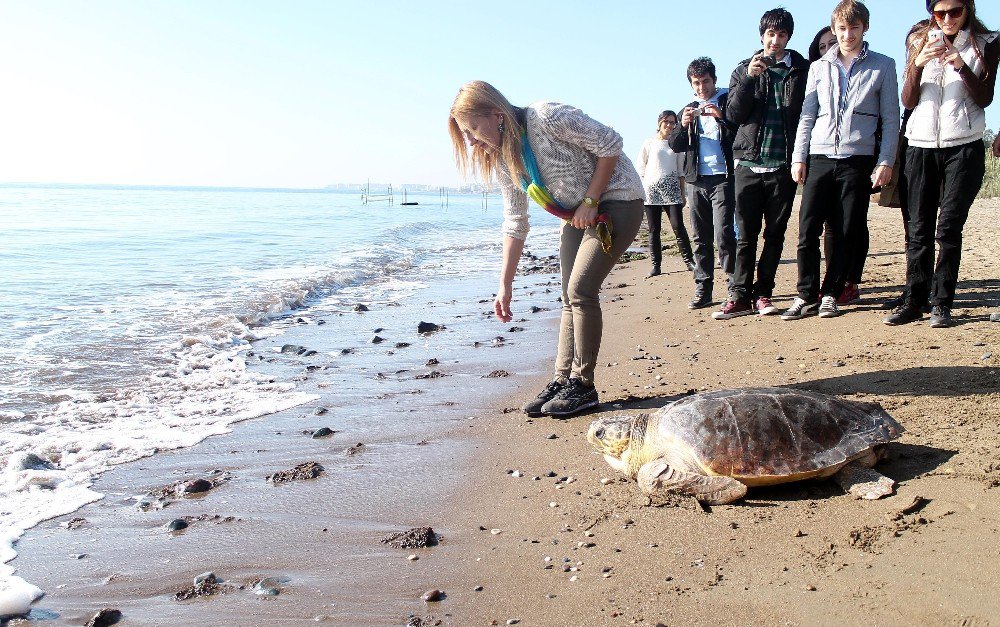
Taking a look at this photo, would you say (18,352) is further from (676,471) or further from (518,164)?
(676,471)

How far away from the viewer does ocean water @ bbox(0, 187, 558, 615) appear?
3959 mm

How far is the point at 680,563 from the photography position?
2.46m

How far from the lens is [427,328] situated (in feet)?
24.0

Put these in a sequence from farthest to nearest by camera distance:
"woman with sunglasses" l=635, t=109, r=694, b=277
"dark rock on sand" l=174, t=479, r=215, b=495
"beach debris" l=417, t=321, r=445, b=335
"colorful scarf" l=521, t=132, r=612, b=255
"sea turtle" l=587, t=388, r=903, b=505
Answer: "woman with sunglasses" l=635, t=109, r=694, b=277 < "beach debris" l=417, t=321, r=445, b=335 < "colorful scarf" l=521, t=132, r=612, b=255 < "dark rock on sand" l=174, t=479, r=215, b=495 < "sea turtle" l=587, t=388, r=903, b=505

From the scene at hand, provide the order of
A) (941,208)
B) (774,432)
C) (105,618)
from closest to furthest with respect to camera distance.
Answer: (105,618) < (774,432) < (941,208)

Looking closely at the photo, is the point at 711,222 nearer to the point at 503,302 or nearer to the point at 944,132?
the point at 944,132

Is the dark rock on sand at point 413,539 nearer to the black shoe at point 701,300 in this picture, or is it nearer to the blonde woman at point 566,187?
the blonde woman at point 566,187

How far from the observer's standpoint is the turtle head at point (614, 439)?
3.26 m

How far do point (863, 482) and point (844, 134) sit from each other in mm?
3119

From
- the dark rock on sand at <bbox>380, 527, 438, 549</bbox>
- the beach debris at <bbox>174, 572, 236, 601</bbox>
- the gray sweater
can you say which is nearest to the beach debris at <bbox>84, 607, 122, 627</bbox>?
the beach debris at <bbox>174, 572, 236, 601</bbox>

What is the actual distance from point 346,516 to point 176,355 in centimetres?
395

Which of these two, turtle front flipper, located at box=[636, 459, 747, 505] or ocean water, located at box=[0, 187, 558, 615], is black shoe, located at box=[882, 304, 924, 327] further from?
ocean water, located at box=[0, 187, 558, 615]

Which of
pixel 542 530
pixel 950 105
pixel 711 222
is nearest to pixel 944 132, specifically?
pixel 950 105

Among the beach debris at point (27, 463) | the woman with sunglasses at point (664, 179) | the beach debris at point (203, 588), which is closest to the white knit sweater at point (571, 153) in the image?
the beach debris at point (203, 588)
